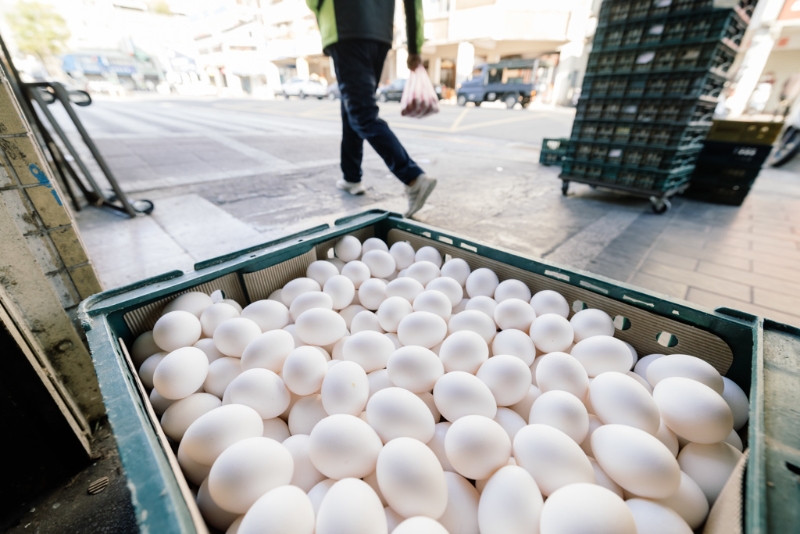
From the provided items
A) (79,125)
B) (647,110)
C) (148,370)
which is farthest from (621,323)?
(79,125)

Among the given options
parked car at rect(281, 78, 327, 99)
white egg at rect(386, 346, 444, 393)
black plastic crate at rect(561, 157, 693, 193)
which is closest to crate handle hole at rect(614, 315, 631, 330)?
white egg at rect(386, 346, 444, 393)

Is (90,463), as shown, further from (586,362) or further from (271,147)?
(271,147)

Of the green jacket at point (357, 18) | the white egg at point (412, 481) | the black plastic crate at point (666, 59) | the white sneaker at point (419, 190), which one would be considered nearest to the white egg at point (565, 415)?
the white egg at point (412, 481)

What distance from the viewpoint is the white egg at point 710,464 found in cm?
85

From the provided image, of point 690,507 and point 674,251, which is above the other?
point 690,507

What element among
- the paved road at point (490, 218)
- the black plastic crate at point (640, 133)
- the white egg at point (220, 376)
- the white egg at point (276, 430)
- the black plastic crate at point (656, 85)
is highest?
the black plastic crate at point (656, 85)

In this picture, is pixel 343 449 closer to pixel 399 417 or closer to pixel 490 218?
pixel 399 417

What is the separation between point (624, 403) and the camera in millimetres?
934

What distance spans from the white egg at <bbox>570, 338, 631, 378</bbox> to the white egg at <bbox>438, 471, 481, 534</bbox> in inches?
21.7

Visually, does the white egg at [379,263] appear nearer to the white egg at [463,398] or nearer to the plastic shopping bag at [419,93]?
the white egg at [463,398]

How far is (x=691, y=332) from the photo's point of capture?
44.0 inches

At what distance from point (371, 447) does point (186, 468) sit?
472 mm

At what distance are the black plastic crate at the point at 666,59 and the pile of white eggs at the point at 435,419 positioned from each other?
2.80 metres

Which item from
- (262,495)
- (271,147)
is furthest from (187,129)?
(262,495)
